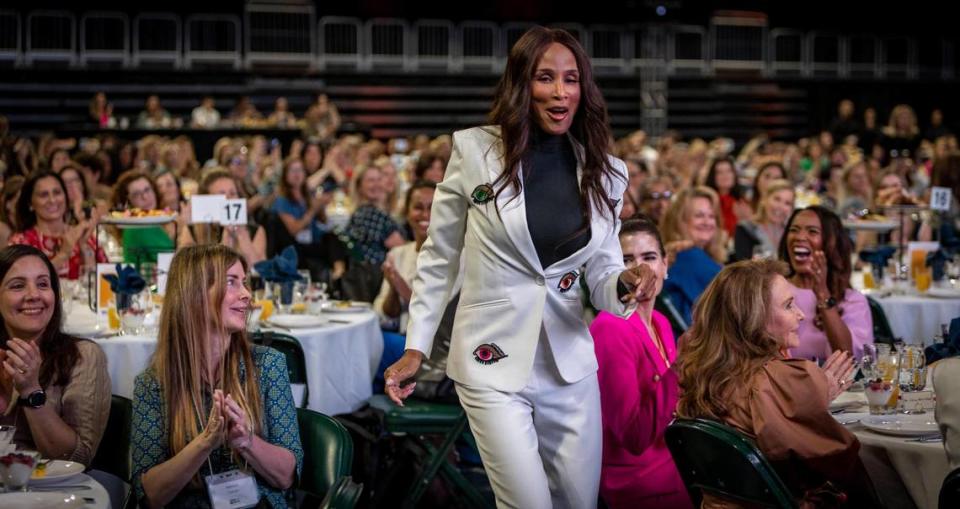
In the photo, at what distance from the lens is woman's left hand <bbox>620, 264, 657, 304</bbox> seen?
2715 millimetres

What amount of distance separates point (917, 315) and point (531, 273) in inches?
142

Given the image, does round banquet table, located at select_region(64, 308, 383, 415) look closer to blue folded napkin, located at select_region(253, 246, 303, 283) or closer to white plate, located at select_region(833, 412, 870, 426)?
blue folded napkin, located at select_region(253, 246, 303, 283)

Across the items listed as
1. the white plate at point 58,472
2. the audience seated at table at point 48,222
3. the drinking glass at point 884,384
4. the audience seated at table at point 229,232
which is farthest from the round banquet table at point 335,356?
the drinking glass at point 884,384

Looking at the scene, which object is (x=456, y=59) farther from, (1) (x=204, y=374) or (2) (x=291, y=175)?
(1) (x=204, y=374)

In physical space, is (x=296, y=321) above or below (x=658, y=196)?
below

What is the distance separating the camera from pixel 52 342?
3.49 m

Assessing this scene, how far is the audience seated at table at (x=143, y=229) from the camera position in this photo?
18.6 feet

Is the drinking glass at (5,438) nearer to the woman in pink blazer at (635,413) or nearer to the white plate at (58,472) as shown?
the white plate at (58,472)

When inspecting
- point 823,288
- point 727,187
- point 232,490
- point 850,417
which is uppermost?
point 727,187

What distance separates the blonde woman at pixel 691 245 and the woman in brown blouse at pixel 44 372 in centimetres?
309

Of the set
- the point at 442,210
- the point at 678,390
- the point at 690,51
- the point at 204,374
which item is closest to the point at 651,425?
the point at 678,390

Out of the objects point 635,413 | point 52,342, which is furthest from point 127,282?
point 635,413

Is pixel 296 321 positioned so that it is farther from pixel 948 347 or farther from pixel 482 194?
pixel 948 347

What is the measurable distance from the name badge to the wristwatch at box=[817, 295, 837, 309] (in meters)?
2.42
